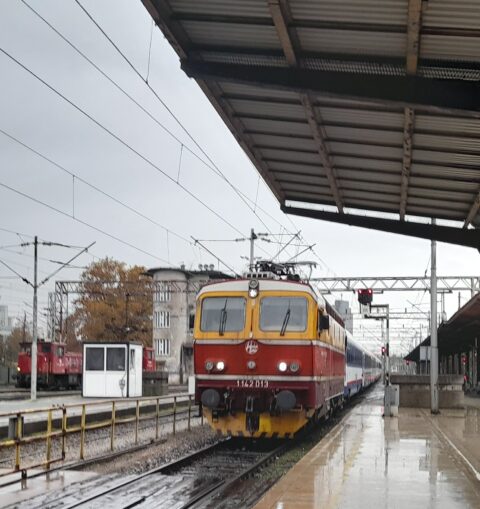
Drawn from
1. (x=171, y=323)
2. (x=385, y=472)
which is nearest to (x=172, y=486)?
(x=385, y=472)

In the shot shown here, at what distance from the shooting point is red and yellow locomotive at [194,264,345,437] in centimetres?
1537

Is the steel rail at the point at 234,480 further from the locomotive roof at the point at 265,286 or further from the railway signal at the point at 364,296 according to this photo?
the railway signal at the point at 364,296

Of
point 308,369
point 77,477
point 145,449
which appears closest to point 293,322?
point 308,369

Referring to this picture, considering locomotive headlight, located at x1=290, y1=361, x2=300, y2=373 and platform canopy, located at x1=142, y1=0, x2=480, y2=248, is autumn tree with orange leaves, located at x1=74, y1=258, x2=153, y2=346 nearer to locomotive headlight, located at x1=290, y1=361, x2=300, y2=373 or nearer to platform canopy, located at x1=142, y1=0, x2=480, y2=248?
locomotive headlight, located at x1=290, y1=361, x2=300, y2=373

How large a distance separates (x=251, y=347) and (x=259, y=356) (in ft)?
0.78

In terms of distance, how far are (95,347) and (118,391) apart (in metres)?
1.91

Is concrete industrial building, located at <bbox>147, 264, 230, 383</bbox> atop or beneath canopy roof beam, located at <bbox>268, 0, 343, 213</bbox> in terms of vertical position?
beneath

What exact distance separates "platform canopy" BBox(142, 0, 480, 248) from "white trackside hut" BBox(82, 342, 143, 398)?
58.6 ft

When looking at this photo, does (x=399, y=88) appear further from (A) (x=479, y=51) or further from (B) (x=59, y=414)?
(B) (x=59, y=414)

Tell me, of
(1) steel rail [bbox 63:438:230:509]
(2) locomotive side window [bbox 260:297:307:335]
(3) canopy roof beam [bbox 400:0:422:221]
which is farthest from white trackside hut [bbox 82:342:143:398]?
(3) canopy roof beam [bbox 400:0:422:221]

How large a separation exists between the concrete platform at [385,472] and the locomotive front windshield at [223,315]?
289cm

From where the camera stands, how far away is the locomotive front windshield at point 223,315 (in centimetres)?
1602

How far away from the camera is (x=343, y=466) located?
12.0m

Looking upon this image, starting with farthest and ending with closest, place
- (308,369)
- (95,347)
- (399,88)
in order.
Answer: (95,347) < (308,369) < (399,88)
